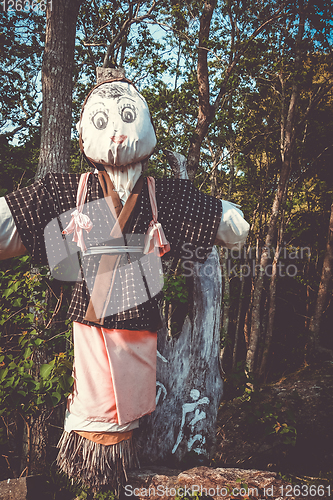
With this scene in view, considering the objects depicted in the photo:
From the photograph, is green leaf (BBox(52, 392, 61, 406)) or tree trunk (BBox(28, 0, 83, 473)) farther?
tree trunk (BBox(28, 0, 83, 473))

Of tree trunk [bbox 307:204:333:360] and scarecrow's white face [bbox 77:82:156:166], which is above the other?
scarecrow's white face [bbox 77:82:156:166]

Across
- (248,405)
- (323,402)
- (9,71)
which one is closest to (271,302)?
(323,402)

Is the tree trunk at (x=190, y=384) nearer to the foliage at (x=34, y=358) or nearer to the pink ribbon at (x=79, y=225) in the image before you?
the foliage at (x=34, y=358)

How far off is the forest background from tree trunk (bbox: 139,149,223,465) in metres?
0.40

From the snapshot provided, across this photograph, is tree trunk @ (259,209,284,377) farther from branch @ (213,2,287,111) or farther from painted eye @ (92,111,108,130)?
painted eye @ (92,111,108,130)

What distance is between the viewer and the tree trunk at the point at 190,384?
2414 millimetres

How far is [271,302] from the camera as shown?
7.88 metres

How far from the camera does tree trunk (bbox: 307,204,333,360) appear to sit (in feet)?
24.4

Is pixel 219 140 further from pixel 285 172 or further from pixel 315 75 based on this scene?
pixel 315 75

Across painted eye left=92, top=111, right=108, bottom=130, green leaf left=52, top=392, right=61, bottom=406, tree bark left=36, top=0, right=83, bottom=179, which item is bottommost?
green leaf left=52, top=392, right=61, bottom=406

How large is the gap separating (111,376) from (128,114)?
1420 millimetres

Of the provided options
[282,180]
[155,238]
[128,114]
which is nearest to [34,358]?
[155,238]

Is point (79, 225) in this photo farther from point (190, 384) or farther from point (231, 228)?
point (190, 384)

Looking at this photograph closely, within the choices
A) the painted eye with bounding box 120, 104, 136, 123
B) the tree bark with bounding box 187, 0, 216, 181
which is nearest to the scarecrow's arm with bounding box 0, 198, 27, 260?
the painted eye with bounding box 120, 104, 136, 123
